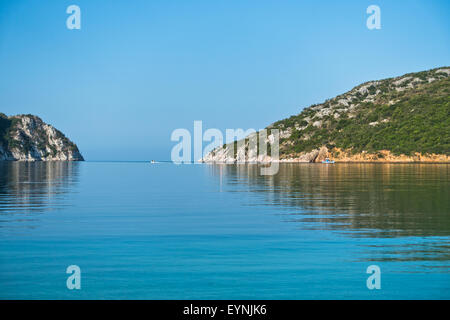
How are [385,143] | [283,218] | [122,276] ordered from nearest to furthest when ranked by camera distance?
[122,276] < [283,218] < [385,143]

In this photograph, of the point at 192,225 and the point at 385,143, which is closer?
the point at 192,225

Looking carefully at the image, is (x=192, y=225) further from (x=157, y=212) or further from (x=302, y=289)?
(x=302, y=289)

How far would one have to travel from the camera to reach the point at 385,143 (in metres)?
170

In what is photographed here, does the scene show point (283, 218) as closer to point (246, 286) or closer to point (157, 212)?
point (157, 212)

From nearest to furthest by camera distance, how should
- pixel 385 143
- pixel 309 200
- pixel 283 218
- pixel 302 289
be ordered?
pixel 302 289
pixel 283 218
pixel 309 200
pixel 385 143

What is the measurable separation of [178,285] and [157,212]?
46.7 ft

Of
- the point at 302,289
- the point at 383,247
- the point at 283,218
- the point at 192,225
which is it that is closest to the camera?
the point at 302,289

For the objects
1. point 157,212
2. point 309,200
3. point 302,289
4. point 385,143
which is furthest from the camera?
point 385,143

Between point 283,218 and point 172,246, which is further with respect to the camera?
point 283,218

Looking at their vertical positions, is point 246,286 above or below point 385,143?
below

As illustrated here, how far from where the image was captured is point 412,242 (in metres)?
15.5

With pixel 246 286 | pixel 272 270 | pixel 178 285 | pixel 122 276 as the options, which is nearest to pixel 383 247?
pixel 272 270
